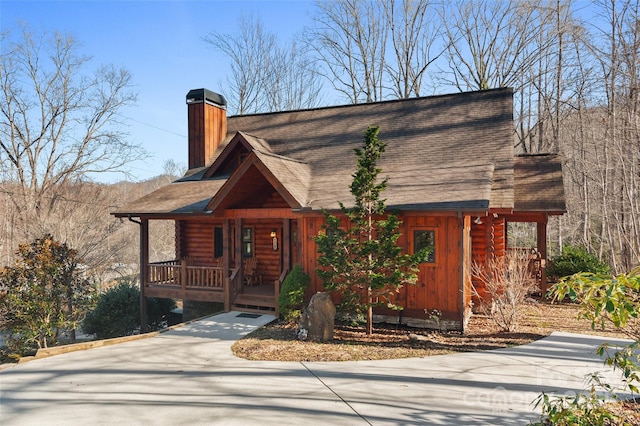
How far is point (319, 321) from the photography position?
1027cm

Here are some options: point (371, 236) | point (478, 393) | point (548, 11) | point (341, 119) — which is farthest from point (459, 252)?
point (548, 11)

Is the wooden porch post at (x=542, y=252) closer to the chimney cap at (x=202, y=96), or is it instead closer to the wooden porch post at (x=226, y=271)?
the wooden porch post at (x=226, y=271)

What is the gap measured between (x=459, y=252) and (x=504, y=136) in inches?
213

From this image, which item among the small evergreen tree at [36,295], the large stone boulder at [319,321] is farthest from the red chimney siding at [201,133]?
the large stone boulder at [319,321]

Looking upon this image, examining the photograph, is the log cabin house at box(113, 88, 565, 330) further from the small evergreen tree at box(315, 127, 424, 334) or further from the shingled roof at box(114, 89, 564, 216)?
the small evergreen tree at box(315, 127, 424, 334)

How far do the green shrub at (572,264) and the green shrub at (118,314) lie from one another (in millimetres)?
15957

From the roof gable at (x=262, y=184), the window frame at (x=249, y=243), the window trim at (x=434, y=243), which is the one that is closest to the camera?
the window trim at (x=434, y=243)

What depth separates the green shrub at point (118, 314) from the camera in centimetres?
1493

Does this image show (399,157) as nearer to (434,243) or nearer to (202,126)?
(434,243)

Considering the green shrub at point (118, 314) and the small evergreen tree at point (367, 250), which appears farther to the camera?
the green shrub at point (118, 314)

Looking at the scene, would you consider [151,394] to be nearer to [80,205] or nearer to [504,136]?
[504,136]

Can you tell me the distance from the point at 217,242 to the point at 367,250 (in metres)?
8.62

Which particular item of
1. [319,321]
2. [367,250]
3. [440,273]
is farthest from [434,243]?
[319,321]

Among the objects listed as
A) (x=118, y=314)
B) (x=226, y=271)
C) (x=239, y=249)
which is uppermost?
(x=239, y=249)
